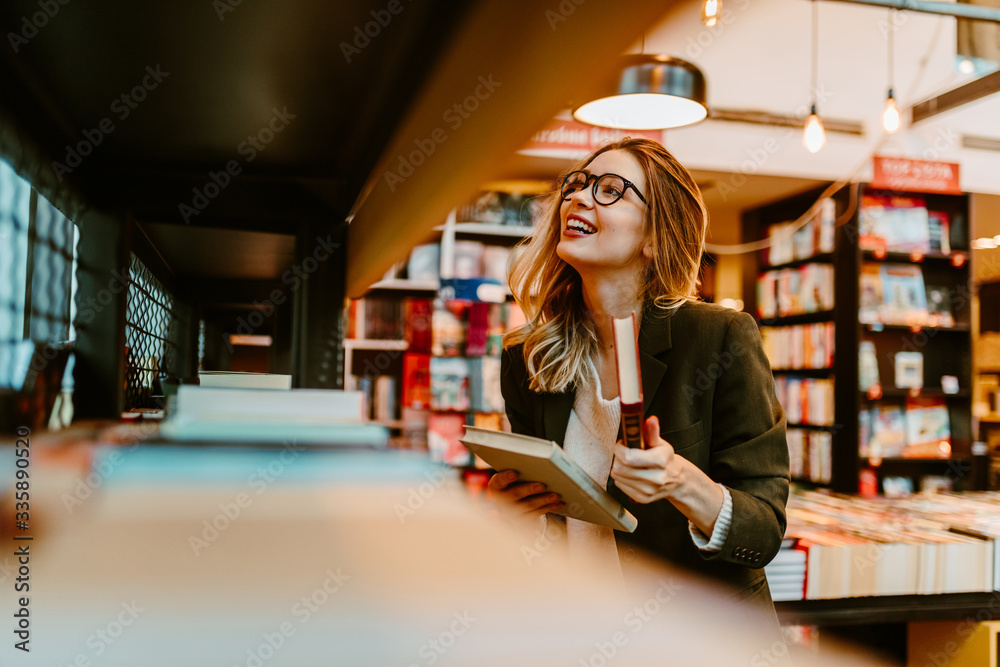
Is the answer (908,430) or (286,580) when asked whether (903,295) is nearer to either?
(908,430)

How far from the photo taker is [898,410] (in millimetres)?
5172

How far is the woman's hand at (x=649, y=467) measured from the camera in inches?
→ 34.2

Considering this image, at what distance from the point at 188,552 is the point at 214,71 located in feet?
1.60

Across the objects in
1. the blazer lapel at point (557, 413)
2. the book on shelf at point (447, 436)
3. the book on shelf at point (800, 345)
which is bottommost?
the book on shelf at point (447, 436)

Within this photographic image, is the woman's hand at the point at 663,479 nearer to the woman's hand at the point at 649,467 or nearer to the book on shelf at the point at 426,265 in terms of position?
the woman's hand at the point at 649,467

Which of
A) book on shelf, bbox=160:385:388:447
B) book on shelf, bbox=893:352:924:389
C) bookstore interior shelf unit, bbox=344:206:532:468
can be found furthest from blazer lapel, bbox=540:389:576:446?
book on shelf, bbox=893:352:924:389

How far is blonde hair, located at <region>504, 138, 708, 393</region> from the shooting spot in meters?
1.29

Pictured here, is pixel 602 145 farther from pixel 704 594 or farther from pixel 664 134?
pixel 664 134

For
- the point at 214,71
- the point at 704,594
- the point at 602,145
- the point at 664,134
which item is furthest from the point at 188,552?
the point at 664,134

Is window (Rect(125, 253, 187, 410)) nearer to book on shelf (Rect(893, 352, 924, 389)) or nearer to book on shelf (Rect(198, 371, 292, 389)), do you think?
book on shelf (Rect(198, 371, 292, 389))

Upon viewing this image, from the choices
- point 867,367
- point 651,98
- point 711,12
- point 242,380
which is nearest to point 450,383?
point 651,98

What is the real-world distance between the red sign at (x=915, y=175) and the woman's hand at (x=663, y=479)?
188 inches

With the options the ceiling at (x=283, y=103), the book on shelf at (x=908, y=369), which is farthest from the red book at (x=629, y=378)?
the book on shelf at (x=908, y=369)

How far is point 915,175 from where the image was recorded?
5051mm
